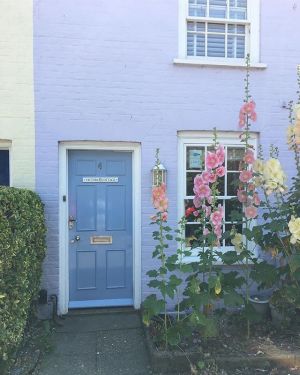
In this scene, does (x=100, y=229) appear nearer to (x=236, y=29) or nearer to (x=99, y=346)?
(x=99, y=346)

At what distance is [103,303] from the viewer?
5816 mm

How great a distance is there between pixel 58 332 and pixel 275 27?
522 cm

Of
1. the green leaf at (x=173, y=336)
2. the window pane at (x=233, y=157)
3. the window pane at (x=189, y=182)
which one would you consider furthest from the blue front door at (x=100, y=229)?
the green leaf at (x=173, y=336)

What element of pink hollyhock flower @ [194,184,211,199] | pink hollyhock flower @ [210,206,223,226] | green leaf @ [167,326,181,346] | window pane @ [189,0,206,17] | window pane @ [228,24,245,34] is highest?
window pane @ [189,0,206,17]

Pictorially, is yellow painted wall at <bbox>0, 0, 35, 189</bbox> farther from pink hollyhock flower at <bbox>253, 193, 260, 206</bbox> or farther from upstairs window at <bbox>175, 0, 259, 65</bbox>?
pink hollyhock flower at <bbox>253, 193, 260, 206</bbox>

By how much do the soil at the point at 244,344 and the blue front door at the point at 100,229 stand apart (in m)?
1.15

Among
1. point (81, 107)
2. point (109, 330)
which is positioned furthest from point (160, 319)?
point (81, 107)

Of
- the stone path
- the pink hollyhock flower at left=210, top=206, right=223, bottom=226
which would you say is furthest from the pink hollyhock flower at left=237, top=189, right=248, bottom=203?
the stone path

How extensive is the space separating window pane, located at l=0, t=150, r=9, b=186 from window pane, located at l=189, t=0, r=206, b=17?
3.33m

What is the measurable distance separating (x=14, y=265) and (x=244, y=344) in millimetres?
2691

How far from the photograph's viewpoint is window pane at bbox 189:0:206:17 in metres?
5.87

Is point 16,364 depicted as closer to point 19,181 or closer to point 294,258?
point 19,181

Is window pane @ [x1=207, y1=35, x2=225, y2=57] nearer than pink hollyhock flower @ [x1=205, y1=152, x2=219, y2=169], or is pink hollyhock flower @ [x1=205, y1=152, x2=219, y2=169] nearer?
pink hollyhock flower @ [x1=205, y1=152, x2=219, y2=169]

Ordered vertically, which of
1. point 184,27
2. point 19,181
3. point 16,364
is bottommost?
point 16,364
